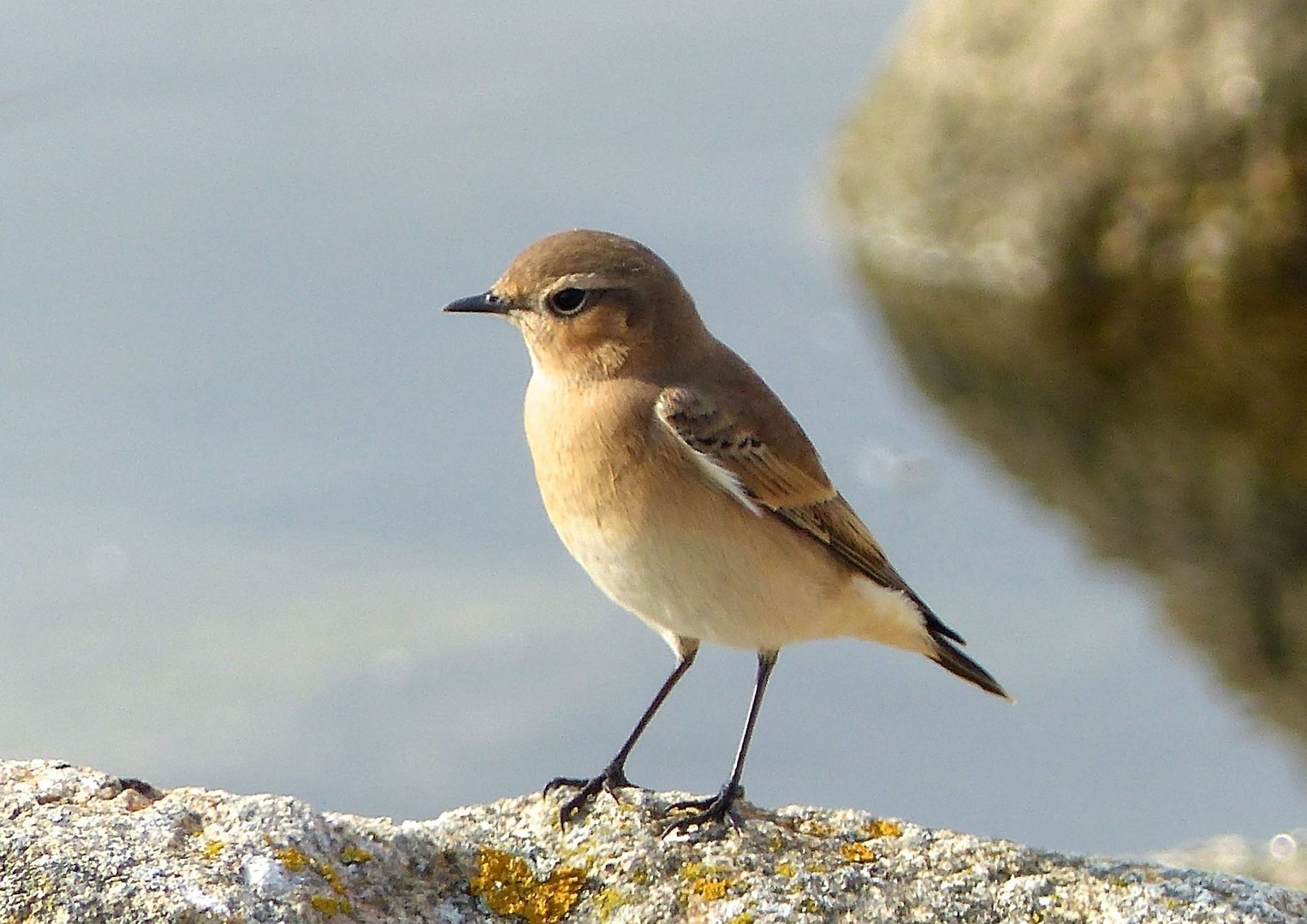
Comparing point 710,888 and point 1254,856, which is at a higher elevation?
point 1254,856

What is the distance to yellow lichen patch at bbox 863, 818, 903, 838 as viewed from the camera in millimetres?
4633

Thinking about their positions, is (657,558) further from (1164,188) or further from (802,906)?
(1164,188)

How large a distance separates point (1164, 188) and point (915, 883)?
33.0 ft

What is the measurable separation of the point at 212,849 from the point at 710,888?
3.55 feet

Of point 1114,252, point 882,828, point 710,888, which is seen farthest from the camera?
point 1114,252

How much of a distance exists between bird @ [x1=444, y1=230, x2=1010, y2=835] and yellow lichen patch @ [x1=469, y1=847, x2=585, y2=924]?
Result: 0.65 meters

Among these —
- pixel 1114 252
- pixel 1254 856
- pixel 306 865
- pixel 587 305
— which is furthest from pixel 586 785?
pixel 1114 252

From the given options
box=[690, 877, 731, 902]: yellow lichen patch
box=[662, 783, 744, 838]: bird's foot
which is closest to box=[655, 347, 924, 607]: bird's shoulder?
box=[662, 783, 744, 838]: bird's foot

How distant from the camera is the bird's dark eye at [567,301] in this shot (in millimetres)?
5809

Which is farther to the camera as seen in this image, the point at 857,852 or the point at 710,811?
the point at 710,811

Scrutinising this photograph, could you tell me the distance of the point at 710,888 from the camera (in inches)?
167

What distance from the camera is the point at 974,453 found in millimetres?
11711

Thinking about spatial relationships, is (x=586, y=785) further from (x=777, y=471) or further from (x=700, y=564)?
(x=777, y=471)

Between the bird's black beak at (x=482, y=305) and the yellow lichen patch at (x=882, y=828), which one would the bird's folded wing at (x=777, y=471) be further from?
the yellow lichen patch at (x=882, y=828)
